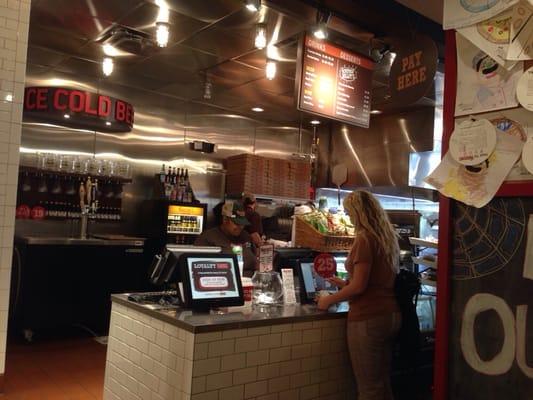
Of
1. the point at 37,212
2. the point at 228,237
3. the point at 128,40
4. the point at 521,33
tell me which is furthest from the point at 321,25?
the point at 37,212

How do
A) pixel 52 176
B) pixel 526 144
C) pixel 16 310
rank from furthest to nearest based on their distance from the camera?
pixel 52 176 < pixel 16 310 < pixel 526 144

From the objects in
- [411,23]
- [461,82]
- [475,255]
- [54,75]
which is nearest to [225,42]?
[411,23]

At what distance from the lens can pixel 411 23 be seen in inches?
181

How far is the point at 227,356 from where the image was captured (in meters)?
2.43

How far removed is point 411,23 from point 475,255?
3.24 metres

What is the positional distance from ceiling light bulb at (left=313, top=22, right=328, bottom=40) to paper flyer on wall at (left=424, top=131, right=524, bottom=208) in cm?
248

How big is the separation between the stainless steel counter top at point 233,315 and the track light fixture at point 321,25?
2.39m

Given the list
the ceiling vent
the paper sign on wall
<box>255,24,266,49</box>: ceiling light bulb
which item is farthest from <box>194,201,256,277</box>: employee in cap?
the ceiling vent

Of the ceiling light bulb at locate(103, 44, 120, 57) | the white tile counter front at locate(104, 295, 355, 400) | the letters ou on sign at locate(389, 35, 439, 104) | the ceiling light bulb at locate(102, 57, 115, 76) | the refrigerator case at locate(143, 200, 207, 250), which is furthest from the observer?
the refrigerator case at locate(143, 200, 207, 250)

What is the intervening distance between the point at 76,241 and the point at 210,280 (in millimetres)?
3513

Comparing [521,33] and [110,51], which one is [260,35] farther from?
[521,33]

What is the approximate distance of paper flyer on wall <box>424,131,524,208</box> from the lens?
186 cm

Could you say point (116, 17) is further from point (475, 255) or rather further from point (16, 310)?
point (475, 255)

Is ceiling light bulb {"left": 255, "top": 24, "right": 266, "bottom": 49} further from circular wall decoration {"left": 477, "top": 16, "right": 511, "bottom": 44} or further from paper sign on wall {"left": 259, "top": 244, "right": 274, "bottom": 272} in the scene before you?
circular wall decoration {"left": 477, "top": 16, "right": 511, "bottom": 44}
